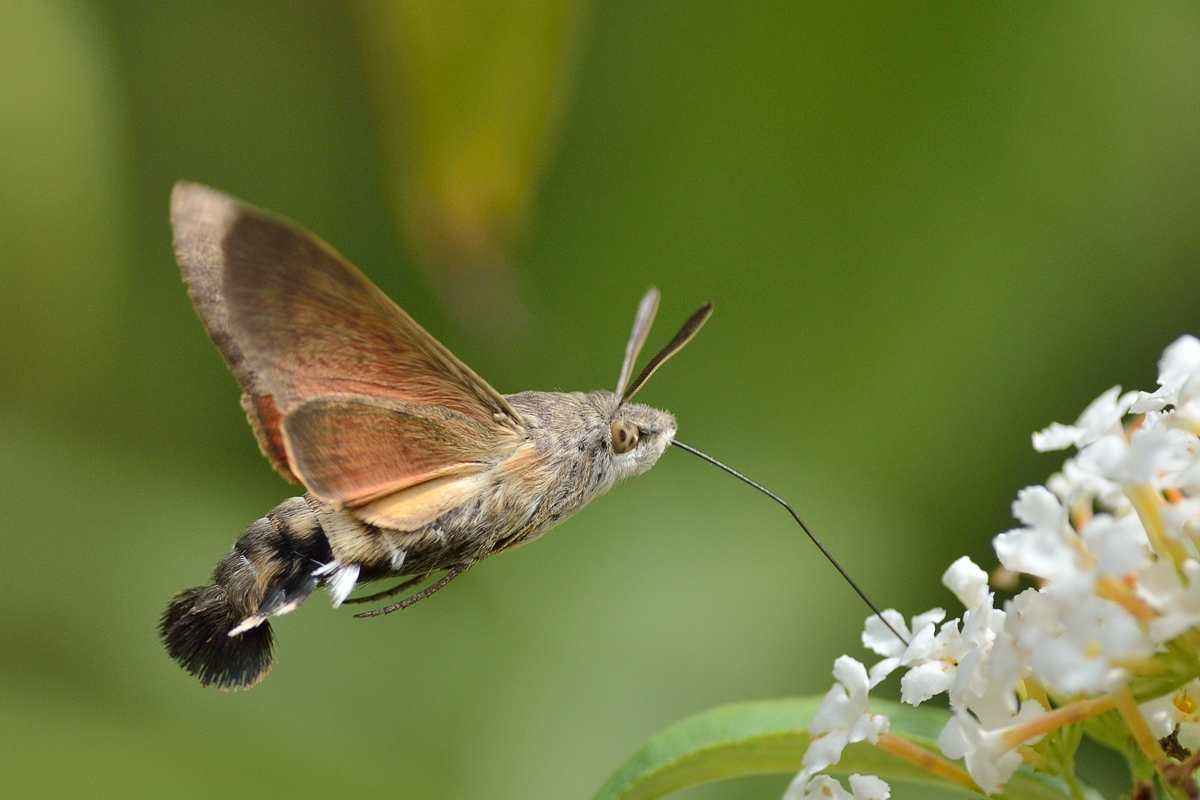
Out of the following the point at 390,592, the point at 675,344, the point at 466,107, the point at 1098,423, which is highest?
the point at 466,107

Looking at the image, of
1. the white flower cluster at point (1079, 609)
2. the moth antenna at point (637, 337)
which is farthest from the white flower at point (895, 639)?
the moth antenna at point (637, 337)

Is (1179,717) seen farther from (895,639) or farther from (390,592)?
(390,592)

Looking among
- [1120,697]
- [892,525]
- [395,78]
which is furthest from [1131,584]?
[395,78]

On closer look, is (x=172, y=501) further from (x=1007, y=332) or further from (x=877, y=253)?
(x=1007, y=332)

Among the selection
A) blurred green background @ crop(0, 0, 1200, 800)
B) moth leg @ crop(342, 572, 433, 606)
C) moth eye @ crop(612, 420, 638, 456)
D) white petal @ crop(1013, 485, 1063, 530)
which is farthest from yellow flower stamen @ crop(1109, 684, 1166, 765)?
blurred green background @ crop(0, 0, 1200, 800)

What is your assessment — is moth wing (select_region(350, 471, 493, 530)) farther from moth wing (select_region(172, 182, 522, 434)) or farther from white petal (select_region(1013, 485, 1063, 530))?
white petal (select_region(1013, 485, 1063, 530))

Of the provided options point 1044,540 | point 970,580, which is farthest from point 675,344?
point 1044,540
